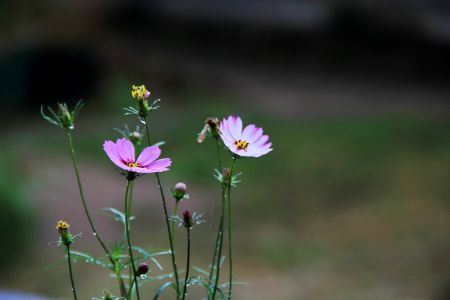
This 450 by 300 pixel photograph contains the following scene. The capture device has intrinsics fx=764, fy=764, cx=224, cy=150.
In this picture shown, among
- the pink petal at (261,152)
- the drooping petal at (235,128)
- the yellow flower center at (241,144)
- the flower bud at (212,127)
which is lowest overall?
the pink petal at (261,152)

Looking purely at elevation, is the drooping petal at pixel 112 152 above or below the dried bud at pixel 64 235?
above

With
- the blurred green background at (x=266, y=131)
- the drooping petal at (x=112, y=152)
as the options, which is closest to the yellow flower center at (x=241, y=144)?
the drooping petal at (x=112, y=152)

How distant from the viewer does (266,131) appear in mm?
4625

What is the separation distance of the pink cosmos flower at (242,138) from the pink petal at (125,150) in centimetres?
8

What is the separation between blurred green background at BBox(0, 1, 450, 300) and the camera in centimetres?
310

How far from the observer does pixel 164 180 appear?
396 centimetres

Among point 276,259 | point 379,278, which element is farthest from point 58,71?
point 379,278

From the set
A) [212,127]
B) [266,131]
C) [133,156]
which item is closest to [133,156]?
[133,156]

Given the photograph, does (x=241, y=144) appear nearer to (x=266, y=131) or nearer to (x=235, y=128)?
(x=235, y=128)

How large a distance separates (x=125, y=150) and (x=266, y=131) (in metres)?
3.96

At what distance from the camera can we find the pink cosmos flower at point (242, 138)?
701 millimetres

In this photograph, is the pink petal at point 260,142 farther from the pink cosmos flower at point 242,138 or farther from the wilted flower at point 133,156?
the wilted flower at point 133,156

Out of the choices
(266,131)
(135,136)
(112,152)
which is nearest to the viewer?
(112,152)

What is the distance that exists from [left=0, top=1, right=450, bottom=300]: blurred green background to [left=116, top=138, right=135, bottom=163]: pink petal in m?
1.48
